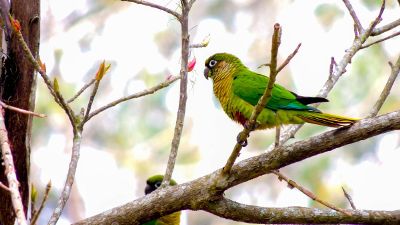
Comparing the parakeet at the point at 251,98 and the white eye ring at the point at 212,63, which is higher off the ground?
the white eye ring at the point at 212,63

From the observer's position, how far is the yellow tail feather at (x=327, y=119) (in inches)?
111

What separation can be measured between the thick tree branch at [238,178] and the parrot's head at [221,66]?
6.62 feet

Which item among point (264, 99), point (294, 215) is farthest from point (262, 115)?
point (264, 99)

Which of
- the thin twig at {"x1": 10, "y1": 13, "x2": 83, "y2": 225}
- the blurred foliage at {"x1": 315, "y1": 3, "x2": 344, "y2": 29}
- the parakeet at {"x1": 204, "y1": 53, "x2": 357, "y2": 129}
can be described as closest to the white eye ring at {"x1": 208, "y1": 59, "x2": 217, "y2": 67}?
the parakeet at {"x1": 204, "y1": 53, "x2": 357, "y2": 129}

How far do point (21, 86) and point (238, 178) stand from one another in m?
1.25

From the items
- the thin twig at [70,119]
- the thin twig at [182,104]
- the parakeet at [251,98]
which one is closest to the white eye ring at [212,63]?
the parakeet at [251,98]

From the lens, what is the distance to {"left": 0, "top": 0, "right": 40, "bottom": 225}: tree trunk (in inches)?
124

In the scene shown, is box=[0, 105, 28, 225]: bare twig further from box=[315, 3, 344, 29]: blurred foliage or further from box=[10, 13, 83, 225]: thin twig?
box=[315, 3, 344, 29]: blurred foliage

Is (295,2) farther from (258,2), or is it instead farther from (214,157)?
(214,157)

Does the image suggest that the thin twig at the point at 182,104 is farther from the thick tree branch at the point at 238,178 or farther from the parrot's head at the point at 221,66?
the parrot's head at the point at 221,66

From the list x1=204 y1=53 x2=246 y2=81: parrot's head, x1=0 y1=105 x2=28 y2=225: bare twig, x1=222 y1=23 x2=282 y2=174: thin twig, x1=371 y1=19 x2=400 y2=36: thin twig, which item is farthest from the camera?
x1=204 y1=53 x2=246 y2=81: parrot's head

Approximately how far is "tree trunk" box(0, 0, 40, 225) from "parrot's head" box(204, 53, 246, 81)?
177 centimetres

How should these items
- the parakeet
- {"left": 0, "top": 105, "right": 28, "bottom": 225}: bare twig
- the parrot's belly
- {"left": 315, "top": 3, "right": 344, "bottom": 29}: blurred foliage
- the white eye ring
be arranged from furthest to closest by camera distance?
{"left": 315, "top": 3, "right": 344, "bottom": 29}: blurred foliage, the white eye ring, the parrot's belly, the parakeet, {"left": 0, "top": 105, "right": 28, "bottom": 225}: bare twig

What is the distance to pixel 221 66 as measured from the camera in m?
4.86
